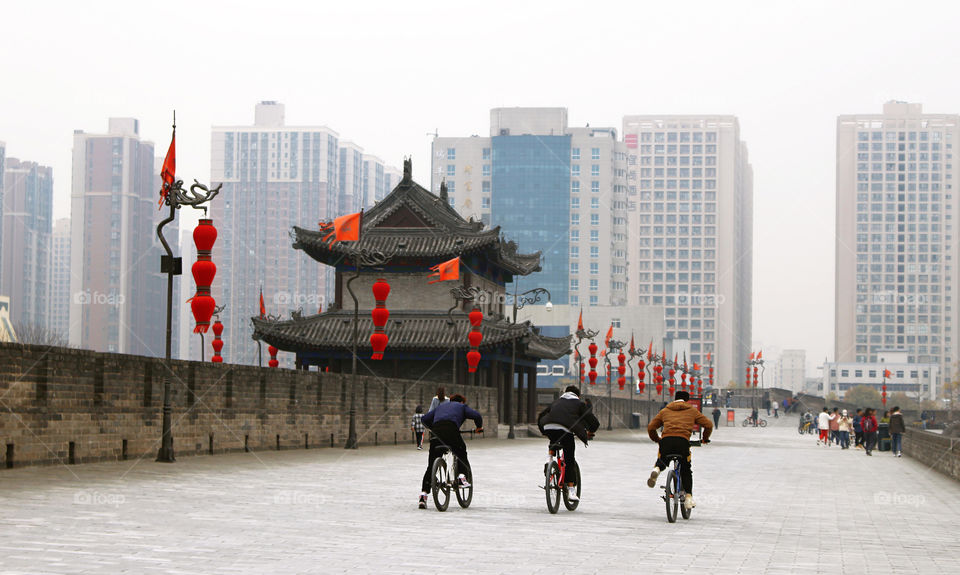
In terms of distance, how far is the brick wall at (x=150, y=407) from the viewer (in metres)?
16.9

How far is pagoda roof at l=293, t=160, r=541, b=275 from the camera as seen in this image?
48.2m

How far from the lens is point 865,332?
652 feet

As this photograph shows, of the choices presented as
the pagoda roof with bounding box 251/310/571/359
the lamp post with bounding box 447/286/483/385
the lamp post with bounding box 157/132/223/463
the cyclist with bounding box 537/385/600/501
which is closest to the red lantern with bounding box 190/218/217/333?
the lamp post with bounding box 157/132/223/463

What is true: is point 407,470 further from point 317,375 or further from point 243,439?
point 317,375

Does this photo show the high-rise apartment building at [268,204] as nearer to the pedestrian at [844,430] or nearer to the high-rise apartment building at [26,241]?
the high-rise apartment building at [26,241]

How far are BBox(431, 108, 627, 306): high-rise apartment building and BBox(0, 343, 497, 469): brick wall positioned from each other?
4348 inches

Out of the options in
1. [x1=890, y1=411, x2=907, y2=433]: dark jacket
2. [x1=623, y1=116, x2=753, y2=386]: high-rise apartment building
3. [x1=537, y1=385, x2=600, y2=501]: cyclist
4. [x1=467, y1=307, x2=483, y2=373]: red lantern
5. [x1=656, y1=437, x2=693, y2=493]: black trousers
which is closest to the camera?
[x1=656, y1=437, x2=693, y2=493]: black trousers

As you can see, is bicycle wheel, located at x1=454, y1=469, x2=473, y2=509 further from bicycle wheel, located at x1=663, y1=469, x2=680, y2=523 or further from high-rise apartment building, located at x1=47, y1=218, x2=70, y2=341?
high-rise apartment building, located at x1=47, y1=218, x2=70, y2=341

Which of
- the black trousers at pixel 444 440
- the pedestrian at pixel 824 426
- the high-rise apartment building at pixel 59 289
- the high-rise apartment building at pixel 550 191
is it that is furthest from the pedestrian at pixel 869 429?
the high-rise apartment building at pixel 59 289

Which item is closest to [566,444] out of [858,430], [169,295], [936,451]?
[169,295]

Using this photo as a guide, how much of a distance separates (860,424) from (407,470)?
85.6ft

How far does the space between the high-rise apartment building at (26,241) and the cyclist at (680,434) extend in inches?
5465

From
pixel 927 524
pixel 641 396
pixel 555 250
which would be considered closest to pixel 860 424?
pixel 927 524

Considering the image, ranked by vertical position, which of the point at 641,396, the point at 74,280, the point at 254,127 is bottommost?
the point at 641,396
